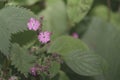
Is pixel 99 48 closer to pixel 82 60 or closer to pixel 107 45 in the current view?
pixel 107 45

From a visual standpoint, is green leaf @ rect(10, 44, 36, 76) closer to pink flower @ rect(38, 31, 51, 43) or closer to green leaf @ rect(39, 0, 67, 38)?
pink flower @ rect(38, 31, 51, 43)

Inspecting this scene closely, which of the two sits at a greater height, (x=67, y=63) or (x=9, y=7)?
(x=9, y=7)

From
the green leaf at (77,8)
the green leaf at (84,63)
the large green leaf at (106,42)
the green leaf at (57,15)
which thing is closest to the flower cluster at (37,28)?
the green leaf at (84,63)

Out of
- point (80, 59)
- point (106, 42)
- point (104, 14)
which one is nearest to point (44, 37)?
point (80, 59)

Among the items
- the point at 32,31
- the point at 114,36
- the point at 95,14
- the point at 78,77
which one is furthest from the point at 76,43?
the point at 95,14

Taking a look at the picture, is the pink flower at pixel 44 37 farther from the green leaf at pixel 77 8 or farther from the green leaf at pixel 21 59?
the green leaf at pixel 77 8
